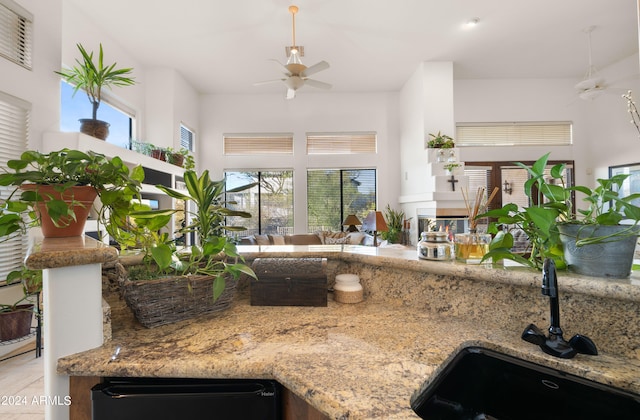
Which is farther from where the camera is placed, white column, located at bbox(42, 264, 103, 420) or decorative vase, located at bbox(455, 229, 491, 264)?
decorative vase, located at bbox(455, 229, 491, 264)

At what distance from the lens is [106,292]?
0.99m

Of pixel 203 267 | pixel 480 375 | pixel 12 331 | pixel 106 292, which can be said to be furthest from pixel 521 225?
pixel 12 331

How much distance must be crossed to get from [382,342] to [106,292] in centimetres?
93

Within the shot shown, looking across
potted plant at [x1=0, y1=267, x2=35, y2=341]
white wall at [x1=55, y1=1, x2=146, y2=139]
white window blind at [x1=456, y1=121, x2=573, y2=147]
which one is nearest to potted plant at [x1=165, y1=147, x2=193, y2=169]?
white wall at [x1=55, y1=1, x2=146, y2=139]

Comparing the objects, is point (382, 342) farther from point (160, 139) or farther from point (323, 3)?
point (160, 139)

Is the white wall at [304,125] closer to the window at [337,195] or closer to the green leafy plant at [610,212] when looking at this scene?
the window at [337,195]

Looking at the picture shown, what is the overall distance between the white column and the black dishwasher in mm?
110

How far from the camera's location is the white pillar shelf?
0.66m

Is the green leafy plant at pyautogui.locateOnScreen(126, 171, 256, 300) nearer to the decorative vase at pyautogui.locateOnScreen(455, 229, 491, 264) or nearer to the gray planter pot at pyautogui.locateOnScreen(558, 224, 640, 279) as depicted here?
the decorative vase at pyautogui.locateOnScreen(455, 229, 491, 264)

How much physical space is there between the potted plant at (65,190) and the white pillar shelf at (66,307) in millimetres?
→ 152

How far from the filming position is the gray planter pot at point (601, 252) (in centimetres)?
69

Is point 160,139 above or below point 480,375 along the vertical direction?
above

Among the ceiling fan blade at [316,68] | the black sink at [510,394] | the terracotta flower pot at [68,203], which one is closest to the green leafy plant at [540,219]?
the black sink at [510,394]

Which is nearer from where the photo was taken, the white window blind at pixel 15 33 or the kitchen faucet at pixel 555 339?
the kitchen faucet at pixel 555 339
